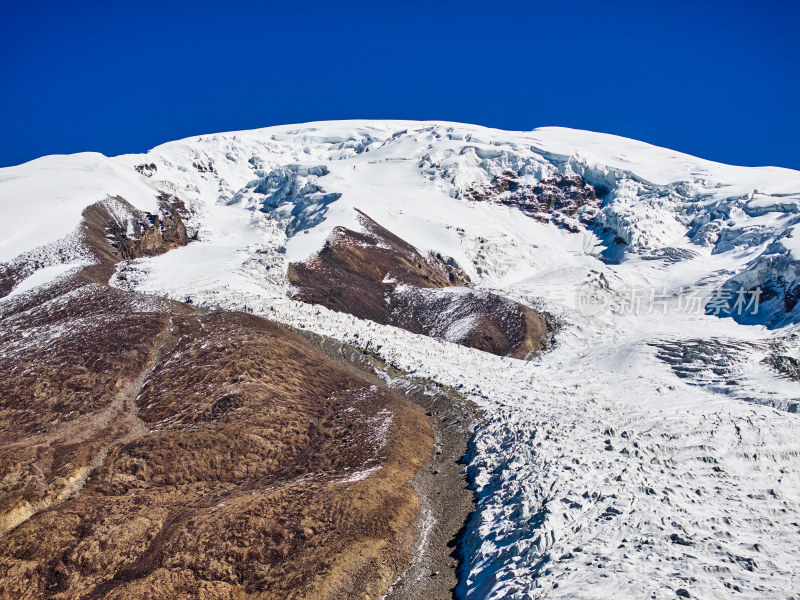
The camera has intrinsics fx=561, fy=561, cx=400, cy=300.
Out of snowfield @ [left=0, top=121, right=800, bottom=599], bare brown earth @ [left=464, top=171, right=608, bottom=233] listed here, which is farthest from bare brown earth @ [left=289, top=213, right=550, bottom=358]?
bare brown earth @ [left=464, top=171, right=608, bottom=233]

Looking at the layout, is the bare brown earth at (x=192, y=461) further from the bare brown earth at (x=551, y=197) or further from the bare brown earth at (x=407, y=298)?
the bare brown earth at (x=551, y=197)

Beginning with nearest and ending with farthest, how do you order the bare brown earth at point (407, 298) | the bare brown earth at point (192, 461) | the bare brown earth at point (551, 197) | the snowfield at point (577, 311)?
the bare brown earth at point (192, 461), the snowfield at point (577, 311), the bare brown earth at point (407, 298), the bare brown earth at point (551, 197)

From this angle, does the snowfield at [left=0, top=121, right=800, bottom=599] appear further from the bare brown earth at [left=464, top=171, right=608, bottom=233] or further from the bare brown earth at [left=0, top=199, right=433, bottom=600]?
the bare brown earth at [left=0, top=199, right=433, bottom=600]

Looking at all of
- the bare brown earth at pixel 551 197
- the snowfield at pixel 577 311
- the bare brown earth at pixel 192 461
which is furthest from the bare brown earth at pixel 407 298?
the bare brown earth at pixel 551 197

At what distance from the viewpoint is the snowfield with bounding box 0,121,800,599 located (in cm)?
2386

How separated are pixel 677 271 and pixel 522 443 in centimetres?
6785

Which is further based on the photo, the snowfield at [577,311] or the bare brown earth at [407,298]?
the bare brown earth at [407,298]

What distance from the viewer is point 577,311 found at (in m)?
73.1

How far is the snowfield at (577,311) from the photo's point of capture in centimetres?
2386

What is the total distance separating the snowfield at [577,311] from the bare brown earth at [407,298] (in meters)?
2.49

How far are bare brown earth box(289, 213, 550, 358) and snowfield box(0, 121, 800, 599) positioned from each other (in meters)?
2.49

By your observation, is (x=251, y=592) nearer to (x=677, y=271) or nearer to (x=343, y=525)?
(x=343, y=525)

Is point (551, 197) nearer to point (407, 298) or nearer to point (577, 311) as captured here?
point (577, 311)

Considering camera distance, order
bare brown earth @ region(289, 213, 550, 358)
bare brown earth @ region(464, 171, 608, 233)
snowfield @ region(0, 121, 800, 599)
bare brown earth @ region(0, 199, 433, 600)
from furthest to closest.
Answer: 1. bare brown earth @ region(464, 171, 608, 233)
2. bare brown earth @ region(289, 213, 550, 358)
3. snowfield @ region(0, 121, 800, 599)
4. bare brown earth @ region(0, 199, 433, 600)
